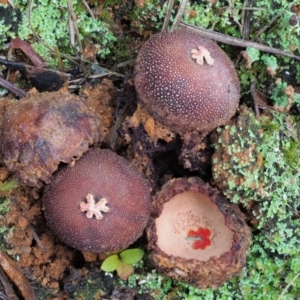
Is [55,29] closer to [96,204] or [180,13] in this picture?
[180,13]

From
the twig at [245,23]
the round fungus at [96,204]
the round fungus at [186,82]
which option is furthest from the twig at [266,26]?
the round fungus at [96,204]

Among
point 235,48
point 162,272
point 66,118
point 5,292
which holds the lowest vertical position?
point 5,292

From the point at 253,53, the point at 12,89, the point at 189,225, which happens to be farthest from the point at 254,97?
the point at 12,89

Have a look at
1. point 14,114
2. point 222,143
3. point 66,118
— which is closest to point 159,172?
point 222,143

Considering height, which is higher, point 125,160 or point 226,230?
point 125,160

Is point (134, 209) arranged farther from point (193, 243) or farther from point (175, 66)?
point (175, 66)

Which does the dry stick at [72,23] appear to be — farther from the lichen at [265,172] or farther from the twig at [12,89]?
the lichen at [265,172]

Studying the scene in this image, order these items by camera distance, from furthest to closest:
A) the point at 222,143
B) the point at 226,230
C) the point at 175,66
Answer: the point at 226,230 → the point at 222,143 → the point at 175,66

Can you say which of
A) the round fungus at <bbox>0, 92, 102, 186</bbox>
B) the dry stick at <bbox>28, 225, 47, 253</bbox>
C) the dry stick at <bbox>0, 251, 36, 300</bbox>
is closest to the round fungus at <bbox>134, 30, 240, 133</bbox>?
the round fungus at <bbox>0, 92, 102, 186</bbox>
